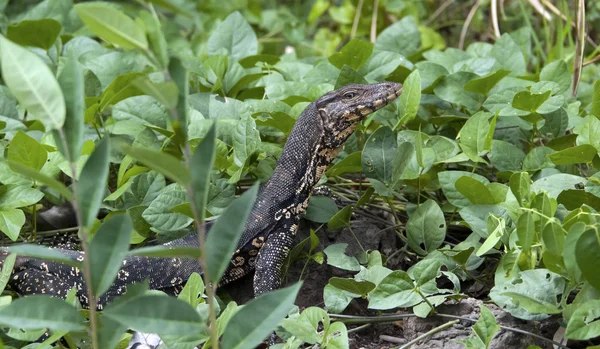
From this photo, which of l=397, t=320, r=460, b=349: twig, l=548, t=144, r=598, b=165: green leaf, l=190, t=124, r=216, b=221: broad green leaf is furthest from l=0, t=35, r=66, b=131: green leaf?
l=548, t=144, r=598, b=165: green leaf

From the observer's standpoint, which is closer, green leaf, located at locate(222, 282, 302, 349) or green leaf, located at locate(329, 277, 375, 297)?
green leaf, located at locate(222, 282, 302, 349)

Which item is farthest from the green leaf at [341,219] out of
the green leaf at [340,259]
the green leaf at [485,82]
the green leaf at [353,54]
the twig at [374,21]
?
the twig at [374,21]

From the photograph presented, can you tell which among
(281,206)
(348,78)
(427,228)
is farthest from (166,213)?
(348,78)

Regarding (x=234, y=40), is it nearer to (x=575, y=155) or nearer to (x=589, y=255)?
(x=575, y=155)

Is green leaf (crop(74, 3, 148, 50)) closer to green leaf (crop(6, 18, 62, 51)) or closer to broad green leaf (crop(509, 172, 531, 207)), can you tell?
broad green leaf (crop(509, 172, 531, 207))

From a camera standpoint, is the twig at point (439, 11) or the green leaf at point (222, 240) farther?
the twig at point (439, 11)

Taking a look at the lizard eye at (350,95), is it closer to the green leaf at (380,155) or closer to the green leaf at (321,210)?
the green leaf at (380,155)
